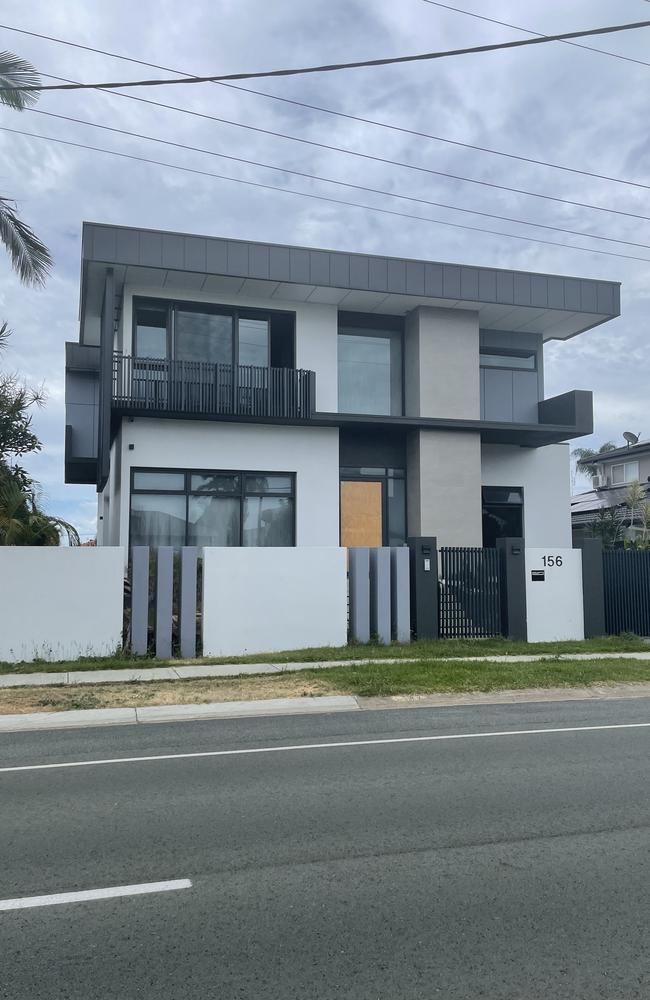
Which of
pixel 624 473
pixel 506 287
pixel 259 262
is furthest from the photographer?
pixel 624 473

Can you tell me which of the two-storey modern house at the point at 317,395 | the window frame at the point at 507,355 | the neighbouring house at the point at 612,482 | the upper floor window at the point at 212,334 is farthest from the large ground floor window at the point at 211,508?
the neighbouring house at the point at 612,482

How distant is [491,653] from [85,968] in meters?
12.9

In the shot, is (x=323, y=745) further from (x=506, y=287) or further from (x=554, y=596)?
(x=506, y=287)

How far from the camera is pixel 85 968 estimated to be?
392 centimetres

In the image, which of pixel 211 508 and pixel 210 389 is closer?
pixel 210 389

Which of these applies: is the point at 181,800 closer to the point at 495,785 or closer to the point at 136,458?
the point at 495,785

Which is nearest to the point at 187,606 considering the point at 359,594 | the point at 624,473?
the point at 359,594

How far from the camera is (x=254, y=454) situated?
20406mm

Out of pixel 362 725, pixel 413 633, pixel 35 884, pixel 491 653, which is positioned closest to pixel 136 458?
pixel 413 633

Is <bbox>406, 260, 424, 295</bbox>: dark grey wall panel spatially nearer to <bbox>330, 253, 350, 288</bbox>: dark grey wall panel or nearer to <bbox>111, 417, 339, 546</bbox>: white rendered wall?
<bbox>330, 253, 350, 288</bbox>: dark grey wall panel

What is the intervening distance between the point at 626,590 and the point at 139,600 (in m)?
10.6

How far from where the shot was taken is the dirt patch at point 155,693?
437 inches

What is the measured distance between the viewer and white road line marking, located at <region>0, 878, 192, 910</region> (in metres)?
4.66

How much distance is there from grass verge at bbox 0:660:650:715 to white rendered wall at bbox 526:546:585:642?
129 inches
